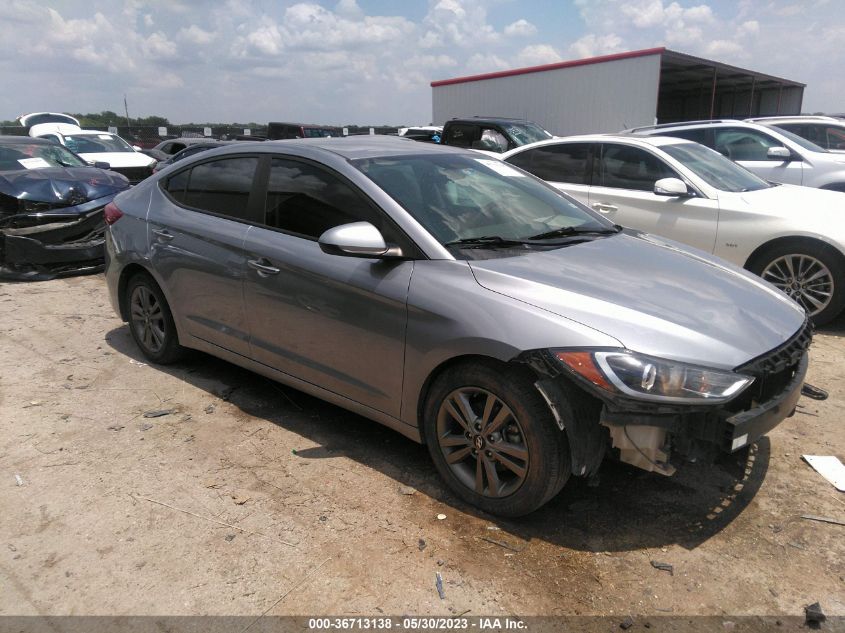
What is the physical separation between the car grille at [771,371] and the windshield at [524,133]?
31.2 feet

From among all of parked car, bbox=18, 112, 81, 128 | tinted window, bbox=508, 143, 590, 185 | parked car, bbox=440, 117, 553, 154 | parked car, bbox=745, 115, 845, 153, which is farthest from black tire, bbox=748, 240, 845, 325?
parked car, bbox=18, 112, 81, 128

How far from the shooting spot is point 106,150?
15.1 metres

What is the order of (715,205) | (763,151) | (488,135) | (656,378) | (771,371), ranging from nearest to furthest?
1. (656,378)
2. (771,371)
3. (715,205)
4. (763,151)
5. (488,135)

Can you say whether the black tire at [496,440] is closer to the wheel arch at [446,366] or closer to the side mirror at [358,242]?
the wheel arch at [446,366]

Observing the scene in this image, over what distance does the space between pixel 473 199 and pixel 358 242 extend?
32.8 inches

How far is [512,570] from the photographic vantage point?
2621 mm

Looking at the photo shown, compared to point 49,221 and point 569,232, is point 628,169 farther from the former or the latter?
point 49,221

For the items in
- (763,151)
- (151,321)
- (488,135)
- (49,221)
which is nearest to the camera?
(151,321)

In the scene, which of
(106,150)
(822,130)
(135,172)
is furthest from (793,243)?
(106,150)

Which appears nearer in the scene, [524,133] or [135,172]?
[524,133]

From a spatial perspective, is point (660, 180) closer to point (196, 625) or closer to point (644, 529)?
point (644, 529)

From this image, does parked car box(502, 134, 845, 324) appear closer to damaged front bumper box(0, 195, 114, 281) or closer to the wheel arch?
the wheel arch

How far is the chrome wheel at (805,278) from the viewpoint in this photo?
18.0 ft

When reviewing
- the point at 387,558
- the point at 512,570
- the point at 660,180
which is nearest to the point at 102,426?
the point at 387,558
